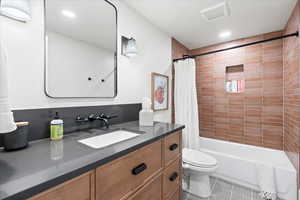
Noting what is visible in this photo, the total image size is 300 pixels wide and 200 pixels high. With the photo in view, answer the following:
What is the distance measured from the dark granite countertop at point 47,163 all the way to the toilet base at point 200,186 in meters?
1.22

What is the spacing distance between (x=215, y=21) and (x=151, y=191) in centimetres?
213

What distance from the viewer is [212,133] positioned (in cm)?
270

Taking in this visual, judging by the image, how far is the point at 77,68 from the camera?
44.0 inches

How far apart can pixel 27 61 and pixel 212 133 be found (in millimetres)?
2888

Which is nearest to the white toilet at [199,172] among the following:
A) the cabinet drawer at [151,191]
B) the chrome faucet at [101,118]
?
the cabinet drawer at [151,191]

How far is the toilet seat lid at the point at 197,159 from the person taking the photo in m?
1.55

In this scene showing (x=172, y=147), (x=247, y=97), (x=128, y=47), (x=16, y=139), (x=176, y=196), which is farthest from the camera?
(x=247, y=97)

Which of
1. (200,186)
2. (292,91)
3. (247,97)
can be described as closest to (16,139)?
(200,186)

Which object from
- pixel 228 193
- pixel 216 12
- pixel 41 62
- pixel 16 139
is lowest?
pixel 228 193

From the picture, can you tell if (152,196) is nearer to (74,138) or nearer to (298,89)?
(74,138)

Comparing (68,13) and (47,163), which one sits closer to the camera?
(47,163)

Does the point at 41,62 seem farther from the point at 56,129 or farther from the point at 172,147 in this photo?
the point at 172,147

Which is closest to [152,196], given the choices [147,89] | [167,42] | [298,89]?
[147,89]

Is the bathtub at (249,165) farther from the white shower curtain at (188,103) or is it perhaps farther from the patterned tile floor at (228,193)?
the white shower curtain at (188,103)
